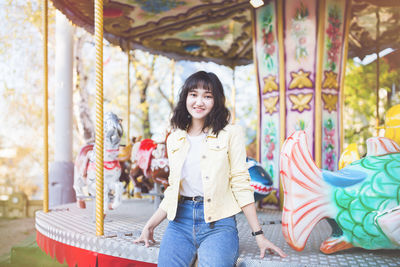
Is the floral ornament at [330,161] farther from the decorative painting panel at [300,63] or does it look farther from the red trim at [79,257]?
the red trim at [79,257]

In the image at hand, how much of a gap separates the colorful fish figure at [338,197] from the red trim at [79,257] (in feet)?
3.36

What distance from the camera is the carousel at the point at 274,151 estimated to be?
6.91 feet

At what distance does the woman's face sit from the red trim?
108 centimetres

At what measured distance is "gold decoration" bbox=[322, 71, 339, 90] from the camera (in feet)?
13.8

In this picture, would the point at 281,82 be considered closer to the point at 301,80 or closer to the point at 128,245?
the point at 301,80

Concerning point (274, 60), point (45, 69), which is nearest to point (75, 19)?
point (45, 69)

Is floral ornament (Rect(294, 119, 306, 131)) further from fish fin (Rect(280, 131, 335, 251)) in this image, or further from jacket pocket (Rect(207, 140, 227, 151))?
jacket pocket (Rect(207, 140, 227, 151))

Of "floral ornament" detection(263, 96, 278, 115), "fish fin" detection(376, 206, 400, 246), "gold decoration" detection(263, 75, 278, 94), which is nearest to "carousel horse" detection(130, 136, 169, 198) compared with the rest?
"floral ornament" detection(263, 96, 278, 115)

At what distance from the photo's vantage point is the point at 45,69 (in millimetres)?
3990

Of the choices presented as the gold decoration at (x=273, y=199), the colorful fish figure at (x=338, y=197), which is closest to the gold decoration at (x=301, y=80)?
the gold decoration at (x=273, y=199)

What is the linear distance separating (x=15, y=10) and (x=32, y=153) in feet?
14.9

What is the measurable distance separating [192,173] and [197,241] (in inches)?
14.7

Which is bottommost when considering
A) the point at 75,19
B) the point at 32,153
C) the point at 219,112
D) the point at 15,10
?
Result: the point at 32,153

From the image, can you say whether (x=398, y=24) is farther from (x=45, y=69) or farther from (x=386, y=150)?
(x=45, y=69)
